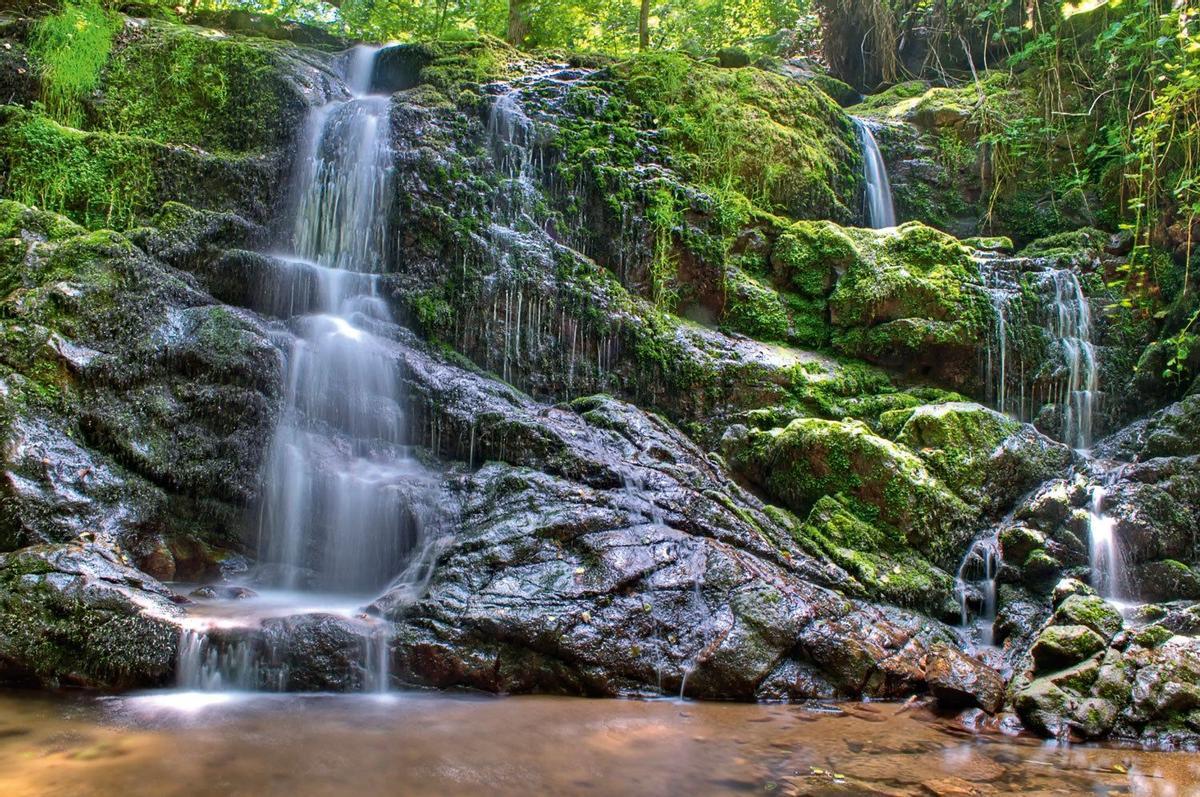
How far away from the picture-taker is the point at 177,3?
12.6 metres

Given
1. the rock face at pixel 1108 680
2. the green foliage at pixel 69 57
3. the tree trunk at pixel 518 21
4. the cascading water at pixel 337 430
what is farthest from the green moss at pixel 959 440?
the green foliage at pixel 69 57

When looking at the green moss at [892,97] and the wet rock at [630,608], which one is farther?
the green moss at [892,97]

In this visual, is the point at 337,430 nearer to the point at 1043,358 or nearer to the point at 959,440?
the point at 959,440

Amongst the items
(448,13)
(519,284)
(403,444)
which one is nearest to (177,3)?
(448,13)

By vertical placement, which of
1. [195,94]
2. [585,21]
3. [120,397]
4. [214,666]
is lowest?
[214,666]

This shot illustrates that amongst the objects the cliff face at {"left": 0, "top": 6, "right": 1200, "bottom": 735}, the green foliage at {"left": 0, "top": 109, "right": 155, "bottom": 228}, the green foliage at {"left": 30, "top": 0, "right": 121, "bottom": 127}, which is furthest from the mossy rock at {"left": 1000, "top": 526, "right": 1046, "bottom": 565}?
the green foliage at {"left": 30, "top": 0, "right": 121, "bottom": 127}

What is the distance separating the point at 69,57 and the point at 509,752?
1040 centimetres

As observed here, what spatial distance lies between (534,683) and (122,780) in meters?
2.54

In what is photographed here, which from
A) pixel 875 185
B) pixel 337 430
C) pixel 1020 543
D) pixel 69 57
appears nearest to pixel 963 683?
pixel 1020 543

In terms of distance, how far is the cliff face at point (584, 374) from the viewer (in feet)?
18.2

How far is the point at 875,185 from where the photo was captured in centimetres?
1279

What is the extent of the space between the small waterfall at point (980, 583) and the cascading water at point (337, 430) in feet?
16.3

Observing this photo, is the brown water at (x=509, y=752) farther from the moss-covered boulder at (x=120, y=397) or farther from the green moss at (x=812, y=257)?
the green moss at (x=812, y=257)

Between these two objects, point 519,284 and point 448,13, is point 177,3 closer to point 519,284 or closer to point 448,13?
point 448,13
